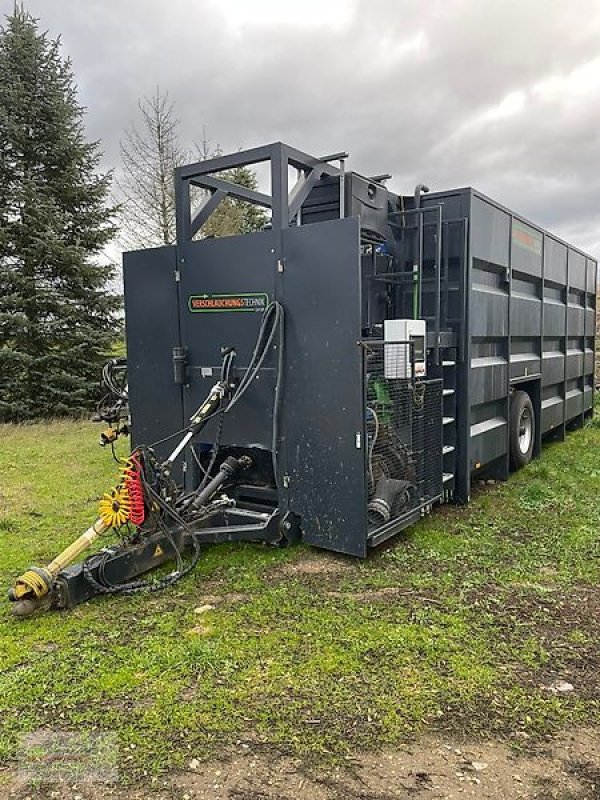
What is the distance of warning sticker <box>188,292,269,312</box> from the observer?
4.29 meters

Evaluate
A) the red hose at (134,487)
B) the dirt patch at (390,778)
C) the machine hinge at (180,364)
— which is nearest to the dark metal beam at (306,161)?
the machine hinge at (180,364)

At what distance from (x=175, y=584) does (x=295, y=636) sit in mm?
976

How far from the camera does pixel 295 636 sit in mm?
3107

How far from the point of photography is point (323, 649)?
117 inches

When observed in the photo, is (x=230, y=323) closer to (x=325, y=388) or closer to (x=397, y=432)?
(x=325, y=388)

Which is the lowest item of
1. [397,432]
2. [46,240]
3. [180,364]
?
[397,432]

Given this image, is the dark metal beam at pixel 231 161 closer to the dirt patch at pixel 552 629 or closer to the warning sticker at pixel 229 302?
the warning sticker at pixel 229 302

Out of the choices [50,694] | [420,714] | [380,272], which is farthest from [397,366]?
[50,694]

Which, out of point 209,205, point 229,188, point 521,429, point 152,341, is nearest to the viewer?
point 152,341

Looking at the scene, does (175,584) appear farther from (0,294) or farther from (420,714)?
(0,294)

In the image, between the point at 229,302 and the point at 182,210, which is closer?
the point at 229,302

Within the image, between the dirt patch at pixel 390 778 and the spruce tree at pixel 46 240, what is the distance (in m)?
10.1

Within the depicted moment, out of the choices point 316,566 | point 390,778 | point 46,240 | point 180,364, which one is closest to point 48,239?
point 46,240

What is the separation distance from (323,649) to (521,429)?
451 centimetres
